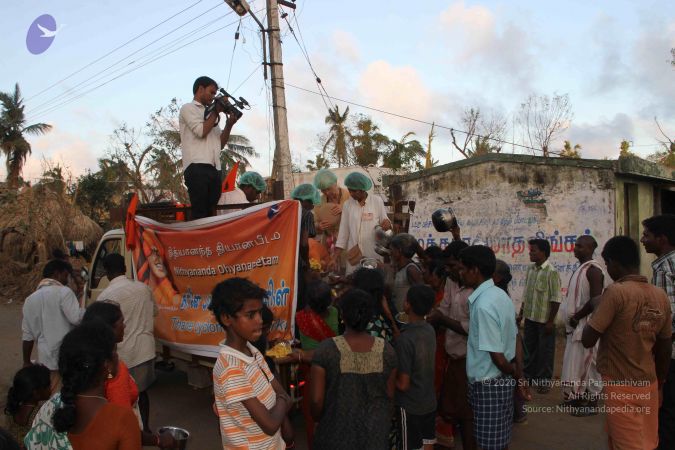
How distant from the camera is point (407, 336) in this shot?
3.14 metres

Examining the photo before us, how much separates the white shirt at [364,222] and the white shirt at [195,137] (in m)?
1.41

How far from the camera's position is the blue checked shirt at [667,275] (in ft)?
10.9

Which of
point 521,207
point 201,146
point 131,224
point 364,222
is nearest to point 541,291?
point 364,222

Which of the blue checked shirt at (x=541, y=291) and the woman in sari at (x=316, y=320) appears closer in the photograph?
the woman in sari at (x=316, y=320)

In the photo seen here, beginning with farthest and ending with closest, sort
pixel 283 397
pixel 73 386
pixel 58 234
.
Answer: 1. pixel 58 234
2. pixel 283 397
3. pixel 73 386

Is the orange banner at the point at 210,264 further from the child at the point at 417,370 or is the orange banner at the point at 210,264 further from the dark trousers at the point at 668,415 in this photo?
the dark trousers at the point at 668,415

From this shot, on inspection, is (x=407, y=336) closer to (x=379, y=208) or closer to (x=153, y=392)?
(x=379, y=208)

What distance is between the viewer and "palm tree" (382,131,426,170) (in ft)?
86.8

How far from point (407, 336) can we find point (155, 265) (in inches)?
119

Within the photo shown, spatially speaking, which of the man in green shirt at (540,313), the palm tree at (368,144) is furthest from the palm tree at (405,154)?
the man in green shirt at (540,313)

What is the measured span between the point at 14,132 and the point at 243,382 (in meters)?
38.9

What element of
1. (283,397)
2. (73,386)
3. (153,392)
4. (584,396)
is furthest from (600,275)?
(153,392)

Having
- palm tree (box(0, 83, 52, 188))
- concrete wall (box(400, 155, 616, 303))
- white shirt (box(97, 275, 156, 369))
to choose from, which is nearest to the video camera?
white shirt (box(97, 275, 156, 369))

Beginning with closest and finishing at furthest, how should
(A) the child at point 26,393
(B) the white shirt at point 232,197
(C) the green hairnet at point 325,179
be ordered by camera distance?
(A) the child at point 26,393, (C) the green hairnet at point 325,179, (B) the white shirt at point 232,197
